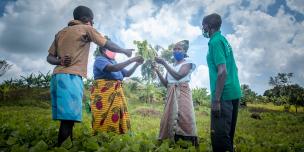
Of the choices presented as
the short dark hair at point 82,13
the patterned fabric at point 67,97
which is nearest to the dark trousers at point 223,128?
the patterned fabric at point 67,97

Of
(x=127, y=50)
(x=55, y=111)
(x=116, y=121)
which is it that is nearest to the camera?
(x=55, y=111)

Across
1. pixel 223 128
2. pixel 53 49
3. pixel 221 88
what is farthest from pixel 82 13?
pixel 223 128

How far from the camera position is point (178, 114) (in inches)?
182

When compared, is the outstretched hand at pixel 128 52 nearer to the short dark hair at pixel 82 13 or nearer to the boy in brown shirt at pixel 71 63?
the boy in brown shirt at pixel 71 63

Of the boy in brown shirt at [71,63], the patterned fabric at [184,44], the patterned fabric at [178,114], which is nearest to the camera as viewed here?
the boy in brown shirt at [71,63]

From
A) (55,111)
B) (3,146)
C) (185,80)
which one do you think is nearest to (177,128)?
(185,80)

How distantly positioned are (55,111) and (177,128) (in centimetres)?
176

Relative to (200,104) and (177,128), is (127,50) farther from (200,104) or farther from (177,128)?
(200,104)

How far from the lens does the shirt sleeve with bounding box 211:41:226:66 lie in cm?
349

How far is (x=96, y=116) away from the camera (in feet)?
13.8

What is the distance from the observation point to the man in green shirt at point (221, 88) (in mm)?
3453

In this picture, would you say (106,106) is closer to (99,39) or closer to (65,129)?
(65,129)

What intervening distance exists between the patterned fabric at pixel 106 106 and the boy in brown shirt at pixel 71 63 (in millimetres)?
485

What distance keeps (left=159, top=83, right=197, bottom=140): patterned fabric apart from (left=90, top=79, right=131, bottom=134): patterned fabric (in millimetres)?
790
